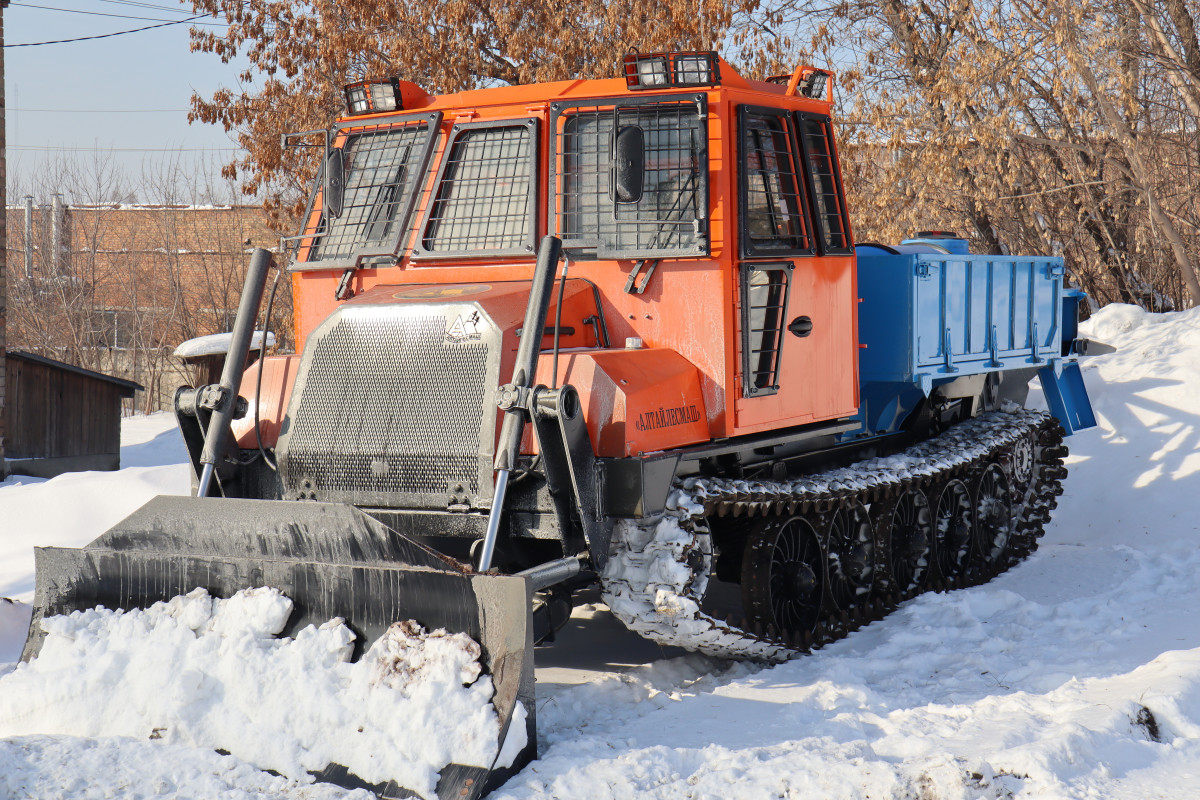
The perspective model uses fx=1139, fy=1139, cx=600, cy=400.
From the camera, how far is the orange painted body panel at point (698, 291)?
5.63 metres

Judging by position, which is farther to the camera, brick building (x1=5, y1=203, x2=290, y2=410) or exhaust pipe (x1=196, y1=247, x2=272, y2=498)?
brick building (x1=5, y1=203, x2=290, y2=410)

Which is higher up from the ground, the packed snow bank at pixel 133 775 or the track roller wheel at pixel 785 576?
the track roller wheel at pixel 785 576

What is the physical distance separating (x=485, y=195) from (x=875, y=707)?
3.27 meters

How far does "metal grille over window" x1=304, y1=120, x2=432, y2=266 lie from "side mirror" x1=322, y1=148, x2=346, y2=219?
247 mm

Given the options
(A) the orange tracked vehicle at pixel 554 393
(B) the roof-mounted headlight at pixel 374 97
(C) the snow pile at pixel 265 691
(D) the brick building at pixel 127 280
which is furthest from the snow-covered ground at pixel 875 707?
(D) the brick building at pixel 127 280

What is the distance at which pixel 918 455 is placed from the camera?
7.91 metres

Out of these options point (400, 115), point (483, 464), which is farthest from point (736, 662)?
point (400, 115)

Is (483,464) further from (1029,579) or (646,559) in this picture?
(1029,579)

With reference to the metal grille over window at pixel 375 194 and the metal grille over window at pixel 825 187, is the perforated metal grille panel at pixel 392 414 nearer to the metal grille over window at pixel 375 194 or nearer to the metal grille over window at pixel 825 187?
the metal grille over window at pixel 375 194

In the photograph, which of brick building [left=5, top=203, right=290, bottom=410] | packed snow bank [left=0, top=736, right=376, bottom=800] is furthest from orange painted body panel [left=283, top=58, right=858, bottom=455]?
brick building [left=5, top=203, right=290, bottom=410]

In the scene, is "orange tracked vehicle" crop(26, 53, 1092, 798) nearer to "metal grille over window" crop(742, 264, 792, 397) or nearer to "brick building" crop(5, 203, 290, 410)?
"metal grille over window" crop(742, 264, 792, 397)

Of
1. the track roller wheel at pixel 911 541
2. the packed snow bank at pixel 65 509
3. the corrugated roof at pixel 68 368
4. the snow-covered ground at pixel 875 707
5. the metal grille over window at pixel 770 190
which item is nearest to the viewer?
the snow-covered ground at pixel 875 707

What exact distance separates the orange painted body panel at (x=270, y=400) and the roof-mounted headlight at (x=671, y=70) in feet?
7.40

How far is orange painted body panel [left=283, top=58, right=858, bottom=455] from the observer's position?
563 cm
